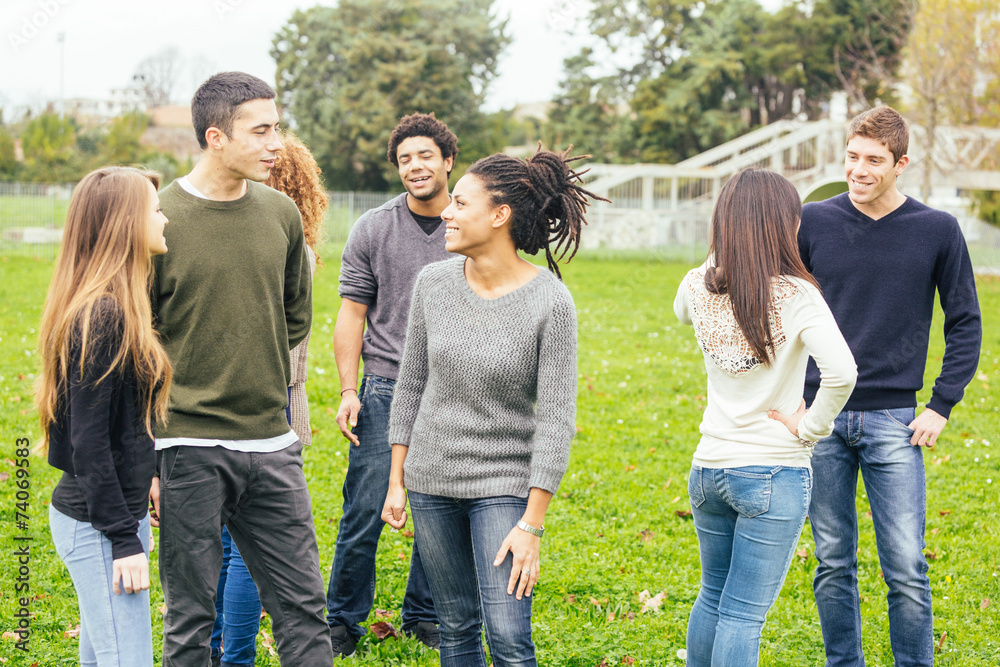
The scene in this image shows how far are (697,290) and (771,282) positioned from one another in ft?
0.87

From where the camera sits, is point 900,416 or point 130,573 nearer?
point 130,573

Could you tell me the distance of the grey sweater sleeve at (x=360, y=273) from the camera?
430 cm

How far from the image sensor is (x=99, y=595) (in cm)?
267

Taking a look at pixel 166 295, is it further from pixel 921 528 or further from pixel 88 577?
pixel 921 528

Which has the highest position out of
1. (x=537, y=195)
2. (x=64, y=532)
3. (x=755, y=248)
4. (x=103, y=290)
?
(x=537, y=195)

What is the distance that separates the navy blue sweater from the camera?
3590 millimetres

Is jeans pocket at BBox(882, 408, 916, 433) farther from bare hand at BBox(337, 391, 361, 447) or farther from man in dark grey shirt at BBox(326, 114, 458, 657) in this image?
bare hand at BBox(337, 391, 361, 447)

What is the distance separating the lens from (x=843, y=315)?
367cm

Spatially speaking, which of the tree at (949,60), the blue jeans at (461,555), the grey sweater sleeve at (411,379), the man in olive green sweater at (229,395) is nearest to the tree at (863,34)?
the tree at (949,60)

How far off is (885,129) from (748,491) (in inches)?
65.6

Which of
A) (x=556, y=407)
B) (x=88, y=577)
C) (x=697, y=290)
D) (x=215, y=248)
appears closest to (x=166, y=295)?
(x=215, y=248)

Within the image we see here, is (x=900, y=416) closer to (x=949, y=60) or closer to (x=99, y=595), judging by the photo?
(x=99, y=595)

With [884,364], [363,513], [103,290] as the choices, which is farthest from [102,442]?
[884,364]

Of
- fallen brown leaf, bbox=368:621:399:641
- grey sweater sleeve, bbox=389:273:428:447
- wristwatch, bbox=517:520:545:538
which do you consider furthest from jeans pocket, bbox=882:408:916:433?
fallen brown leaf, bbox=368:621:399:641
